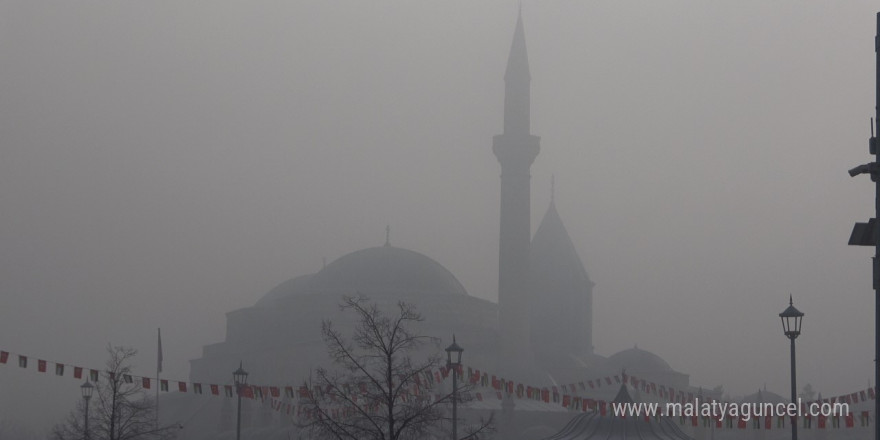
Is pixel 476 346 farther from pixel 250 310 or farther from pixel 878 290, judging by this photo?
pixel 878 290

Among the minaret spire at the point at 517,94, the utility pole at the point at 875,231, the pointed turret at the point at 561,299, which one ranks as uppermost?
the minaret spire at the point at 517,94

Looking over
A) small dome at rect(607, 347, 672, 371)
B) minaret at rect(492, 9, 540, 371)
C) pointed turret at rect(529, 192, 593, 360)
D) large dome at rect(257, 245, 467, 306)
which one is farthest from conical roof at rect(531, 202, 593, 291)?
minaret at rect(492, 9, 540, 371)

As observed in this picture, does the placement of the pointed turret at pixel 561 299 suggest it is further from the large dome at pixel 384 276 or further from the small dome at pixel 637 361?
the large dome at pixel 384 276

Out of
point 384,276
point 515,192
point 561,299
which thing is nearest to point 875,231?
point 515,192

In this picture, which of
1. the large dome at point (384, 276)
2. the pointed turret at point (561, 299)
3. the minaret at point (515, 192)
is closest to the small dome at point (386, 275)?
the large dome at point (384, 276)

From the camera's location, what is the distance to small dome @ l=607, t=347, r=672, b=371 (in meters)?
94.8

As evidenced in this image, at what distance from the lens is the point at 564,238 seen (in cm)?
10325

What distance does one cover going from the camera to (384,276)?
87.3 metres

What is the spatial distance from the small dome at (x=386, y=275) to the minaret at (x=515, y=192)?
986 cm

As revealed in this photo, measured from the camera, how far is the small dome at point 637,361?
311ft

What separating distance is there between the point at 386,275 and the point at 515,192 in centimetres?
1558

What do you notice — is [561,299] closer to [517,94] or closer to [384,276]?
[384,276]

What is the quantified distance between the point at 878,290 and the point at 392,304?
2731 inches

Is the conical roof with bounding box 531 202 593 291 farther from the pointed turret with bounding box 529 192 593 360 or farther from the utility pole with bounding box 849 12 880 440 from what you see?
the utility pole with bounding box 849 12 880 440
